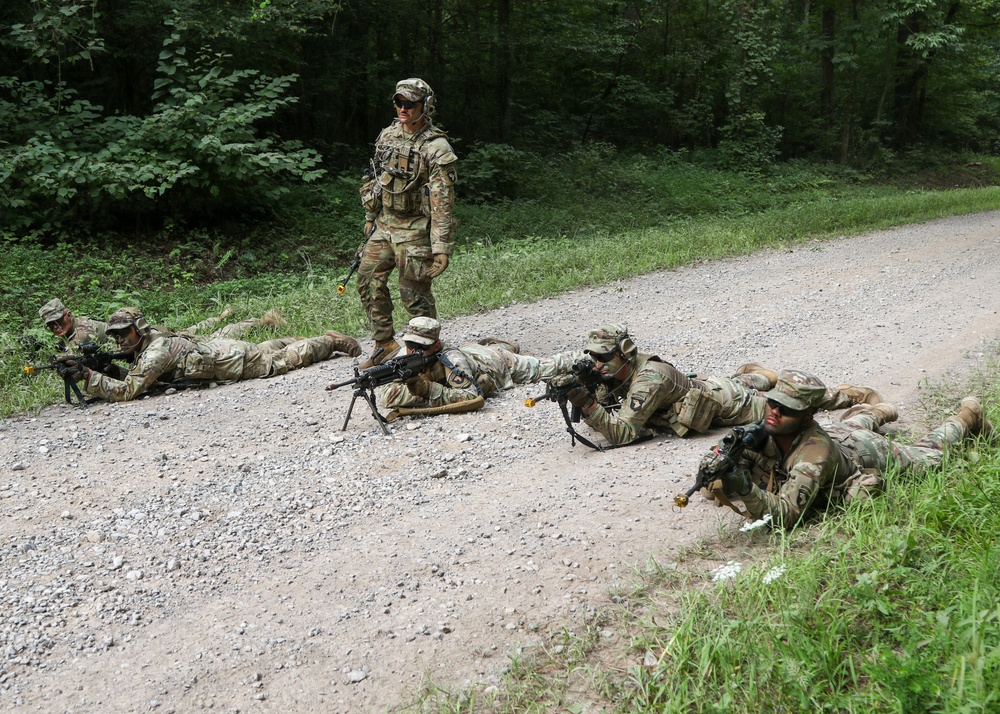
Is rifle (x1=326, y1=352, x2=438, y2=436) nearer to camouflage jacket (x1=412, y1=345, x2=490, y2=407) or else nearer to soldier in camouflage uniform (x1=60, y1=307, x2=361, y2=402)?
camouflage jacket (x1=412, y1=345, x2=490, y2=407)

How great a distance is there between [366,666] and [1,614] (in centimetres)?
182

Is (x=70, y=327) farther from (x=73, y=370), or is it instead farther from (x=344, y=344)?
(x=344, y=344)

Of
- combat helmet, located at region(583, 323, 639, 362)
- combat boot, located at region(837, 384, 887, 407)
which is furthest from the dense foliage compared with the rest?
combat boot, located at region(837, 384, 887, 407)

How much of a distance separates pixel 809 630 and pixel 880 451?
1563 mm

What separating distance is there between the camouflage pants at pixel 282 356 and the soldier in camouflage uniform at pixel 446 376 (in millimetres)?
1313

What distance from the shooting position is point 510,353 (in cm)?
701

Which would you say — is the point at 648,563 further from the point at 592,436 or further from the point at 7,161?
the point at 7,161

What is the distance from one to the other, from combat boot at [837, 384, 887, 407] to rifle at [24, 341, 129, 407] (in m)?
5.78

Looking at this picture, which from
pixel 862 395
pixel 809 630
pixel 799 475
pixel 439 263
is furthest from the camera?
pixel 439 263

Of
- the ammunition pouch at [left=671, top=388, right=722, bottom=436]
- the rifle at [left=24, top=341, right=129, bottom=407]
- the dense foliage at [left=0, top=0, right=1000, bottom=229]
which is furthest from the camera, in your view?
the dense foliage at [left=0, top=0, right=1000, bottom=229]

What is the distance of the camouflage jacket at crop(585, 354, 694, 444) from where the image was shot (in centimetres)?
530

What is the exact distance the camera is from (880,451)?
445cm

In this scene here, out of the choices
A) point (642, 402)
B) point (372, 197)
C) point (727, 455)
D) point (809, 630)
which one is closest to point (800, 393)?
point (727, 455)

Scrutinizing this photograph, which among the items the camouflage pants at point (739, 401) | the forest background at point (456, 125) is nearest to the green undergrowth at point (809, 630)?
the camouflage pants at point (739, 401)
